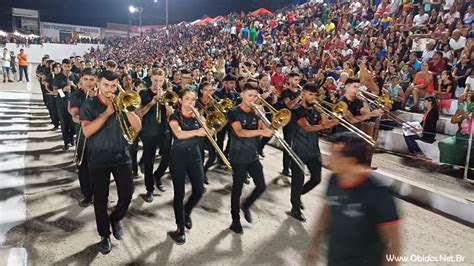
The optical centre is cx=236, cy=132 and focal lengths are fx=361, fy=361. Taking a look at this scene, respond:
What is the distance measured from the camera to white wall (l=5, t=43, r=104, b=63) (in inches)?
1224

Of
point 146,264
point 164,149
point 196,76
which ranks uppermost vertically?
point 196,76

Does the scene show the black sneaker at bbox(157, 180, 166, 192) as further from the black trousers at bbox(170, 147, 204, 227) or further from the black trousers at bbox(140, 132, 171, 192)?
the black trousers at bbox(170, 147, 204, 227)

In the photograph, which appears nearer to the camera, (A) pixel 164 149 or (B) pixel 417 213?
(B) pixel 417 213

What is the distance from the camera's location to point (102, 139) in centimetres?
379

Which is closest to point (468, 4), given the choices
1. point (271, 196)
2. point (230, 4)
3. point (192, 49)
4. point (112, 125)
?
point (271, 196)

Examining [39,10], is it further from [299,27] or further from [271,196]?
[271,196]

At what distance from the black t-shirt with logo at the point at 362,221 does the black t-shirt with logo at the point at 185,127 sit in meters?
2.30

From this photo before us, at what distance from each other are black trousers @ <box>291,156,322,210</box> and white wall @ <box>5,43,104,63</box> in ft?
104

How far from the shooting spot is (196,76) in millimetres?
9984

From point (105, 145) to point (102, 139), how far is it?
0.07 meters

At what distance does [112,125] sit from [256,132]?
65.1 inches

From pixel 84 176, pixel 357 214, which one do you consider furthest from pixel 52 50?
pixel 357 214

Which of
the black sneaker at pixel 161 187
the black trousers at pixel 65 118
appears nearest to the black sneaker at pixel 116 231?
the black sneaker at pixel 161 187

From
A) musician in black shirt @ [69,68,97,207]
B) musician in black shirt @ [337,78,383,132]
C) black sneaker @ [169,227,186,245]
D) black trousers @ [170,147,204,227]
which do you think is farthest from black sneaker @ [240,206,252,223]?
musician in black shirt @ [337,78,383,132]
